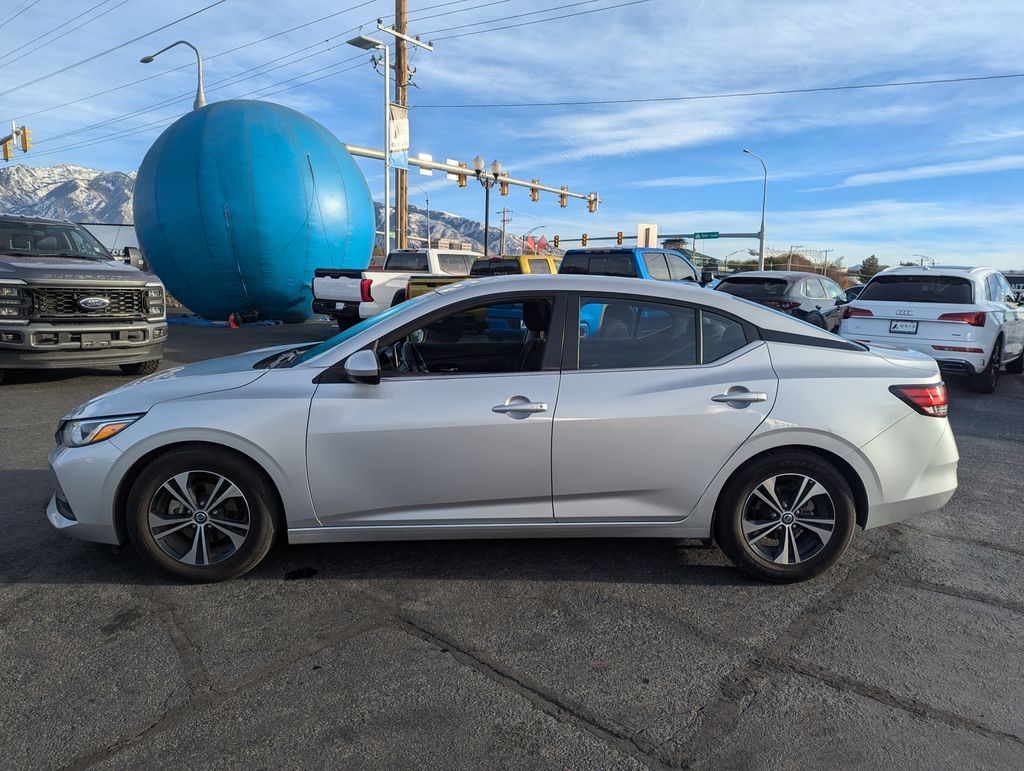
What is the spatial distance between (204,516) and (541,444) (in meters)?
1.69

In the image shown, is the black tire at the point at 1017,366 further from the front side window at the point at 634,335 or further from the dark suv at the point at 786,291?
the front side window at the point at 634,335

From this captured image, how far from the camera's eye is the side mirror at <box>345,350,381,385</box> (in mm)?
3371

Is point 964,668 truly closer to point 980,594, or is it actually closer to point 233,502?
point 980,594

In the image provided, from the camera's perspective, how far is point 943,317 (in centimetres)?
913

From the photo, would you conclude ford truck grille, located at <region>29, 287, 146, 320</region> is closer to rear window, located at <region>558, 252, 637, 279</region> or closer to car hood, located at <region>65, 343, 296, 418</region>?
car hood, located at <region>65, 343, 296, 418</region>

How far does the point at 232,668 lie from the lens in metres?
2.84

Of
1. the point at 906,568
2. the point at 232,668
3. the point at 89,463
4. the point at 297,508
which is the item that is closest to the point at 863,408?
the point at 906,568

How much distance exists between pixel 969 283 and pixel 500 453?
8.50 m

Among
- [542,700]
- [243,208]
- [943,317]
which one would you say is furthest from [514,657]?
[243,208]

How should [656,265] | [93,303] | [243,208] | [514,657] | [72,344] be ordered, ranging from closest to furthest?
[514,657]
[72,344]
[93,303]
[656,265]
[243,208]

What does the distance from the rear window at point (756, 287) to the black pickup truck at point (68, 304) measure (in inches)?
376

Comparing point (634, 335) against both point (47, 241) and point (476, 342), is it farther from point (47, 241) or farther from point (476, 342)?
point (47, 241)

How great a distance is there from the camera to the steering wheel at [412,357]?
13.3ft

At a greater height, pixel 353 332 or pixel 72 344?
pixel 353 332
